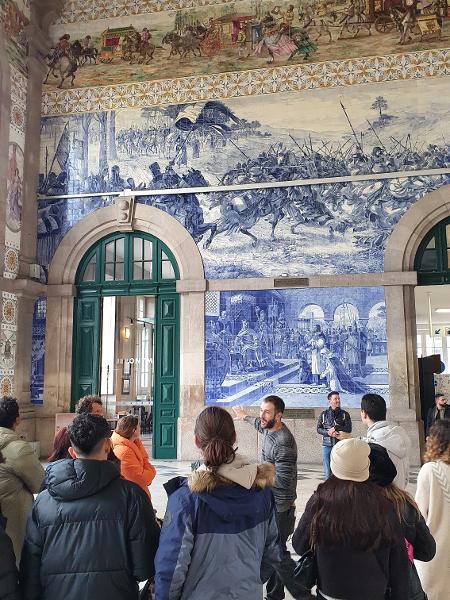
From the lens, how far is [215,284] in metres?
12.3

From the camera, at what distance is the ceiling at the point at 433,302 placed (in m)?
16.4

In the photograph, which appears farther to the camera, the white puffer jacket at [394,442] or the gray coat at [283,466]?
the gray coat at [283,466]

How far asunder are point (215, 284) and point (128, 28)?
21.0 ft

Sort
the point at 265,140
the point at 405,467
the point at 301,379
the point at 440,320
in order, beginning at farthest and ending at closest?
the point at 440,320 → the point at 265,140 → the point at 301,379 → the point at 405,467

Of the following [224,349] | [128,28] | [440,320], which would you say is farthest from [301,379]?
[440,320]

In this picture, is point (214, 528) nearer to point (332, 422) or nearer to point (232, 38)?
point (332, 422)

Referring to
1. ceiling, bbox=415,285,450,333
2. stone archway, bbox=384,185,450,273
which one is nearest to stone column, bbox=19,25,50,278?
stone archway, bbox=384,185,450,273

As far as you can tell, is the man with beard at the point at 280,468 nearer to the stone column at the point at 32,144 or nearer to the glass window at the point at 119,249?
the glass window at the point at 119,249

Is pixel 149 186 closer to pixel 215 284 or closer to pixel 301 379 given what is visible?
pixel 215 284

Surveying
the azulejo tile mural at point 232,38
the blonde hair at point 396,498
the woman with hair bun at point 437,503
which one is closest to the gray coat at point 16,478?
the blonde hair at point 396,498

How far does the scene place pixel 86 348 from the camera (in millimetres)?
Answer: 13047

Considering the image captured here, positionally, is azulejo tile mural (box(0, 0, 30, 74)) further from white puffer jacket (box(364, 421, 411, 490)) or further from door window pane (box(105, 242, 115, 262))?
white puffer jacket (box(364, 421, 411, 490))

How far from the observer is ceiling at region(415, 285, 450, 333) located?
1641cm

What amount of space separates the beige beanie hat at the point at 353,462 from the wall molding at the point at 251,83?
1132 centimetres
